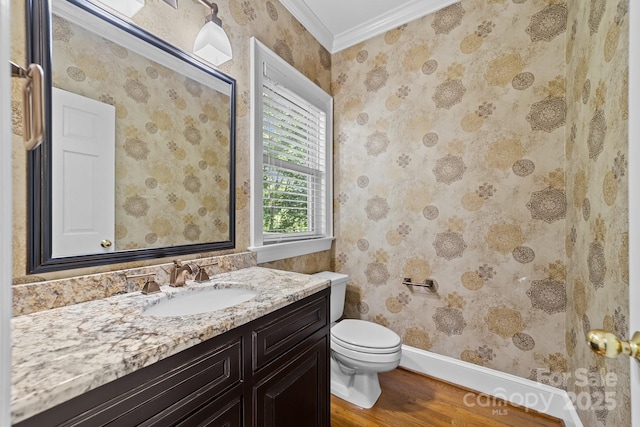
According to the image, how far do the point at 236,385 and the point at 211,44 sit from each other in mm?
1441

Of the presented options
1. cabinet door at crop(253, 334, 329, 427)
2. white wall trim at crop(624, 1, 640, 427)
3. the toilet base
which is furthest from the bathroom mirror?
white wall trim at crop(624, 1, 640, 427)

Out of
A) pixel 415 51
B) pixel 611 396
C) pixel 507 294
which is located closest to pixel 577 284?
pixel 507 294

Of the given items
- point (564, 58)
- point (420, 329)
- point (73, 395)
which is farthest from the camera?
point (420, 329)

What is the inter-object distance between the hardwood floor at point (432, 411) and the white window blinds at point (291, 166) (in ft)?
3.78

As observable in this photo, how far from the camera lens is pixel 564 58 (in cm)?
159

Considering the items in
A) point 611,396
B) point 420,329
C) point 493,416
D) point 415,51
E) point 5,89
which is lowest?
point 493,416

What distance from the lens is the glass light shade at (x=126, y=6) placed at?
107cm

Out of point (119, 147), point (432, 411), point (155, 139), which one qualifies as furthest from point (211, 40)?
point (432, 411)

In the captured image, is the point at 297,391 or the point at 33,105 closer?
the point at 33,105

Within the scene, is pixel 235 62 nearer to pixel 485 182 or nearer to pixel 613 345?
pixel 485 182

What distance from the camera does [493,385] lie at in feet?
5.81

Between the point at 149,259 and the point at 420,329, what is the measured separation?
71.2 inches

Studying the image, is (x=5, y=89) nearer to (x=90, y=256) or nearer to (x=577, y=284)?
(x=90, y=256)

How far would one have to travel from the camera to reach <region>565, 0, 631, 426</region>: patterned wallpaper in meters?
0.90
